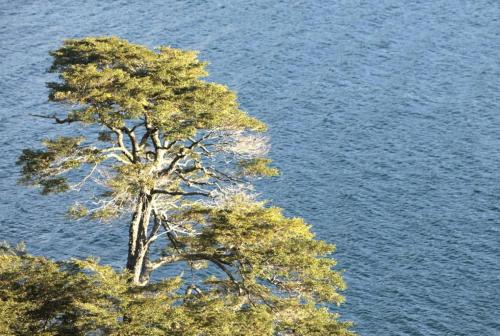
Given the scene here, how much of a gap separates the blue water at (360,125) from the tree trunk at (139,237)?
21.4 metres

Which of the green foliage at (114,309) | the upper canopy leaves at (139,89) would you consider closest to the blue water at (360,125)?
the green foliage at (114,309)

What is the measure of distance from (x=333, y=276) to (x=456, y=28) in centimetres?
6357

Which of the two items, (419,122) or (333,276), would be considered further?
(419,122)

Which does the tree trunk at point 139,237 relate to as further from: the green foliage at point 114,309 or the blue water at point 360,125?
the blue water at point 360,125

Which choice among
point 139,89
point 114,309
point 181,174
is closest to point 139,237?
point 181,174

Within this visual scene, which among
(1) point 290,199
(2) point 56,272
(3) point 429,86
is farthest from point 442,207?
(2) point 56,272

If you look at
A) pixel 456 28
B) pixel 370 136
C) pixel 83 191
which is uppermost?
pixel 456 28

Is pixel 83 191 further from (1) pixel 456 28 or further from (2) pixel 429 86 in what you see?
(1) pixel 456 28

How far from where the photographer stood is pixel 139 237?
110 ft

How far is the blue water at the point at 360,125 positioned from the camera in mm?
55844

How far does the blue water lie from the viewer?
183ft

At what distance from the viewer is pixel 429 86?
78.5 meters

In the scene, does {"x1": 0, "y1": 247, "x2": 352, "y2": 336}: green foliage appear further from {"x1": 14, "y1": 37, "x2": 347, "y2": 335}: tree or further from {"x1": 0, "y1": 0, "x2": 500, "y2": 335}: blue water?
{"x1": 0, "y1": 0, "x2": 500, "y2": 335}: blue water

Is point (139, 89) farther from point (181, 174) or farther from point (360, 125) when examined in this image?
point (360, 125)
